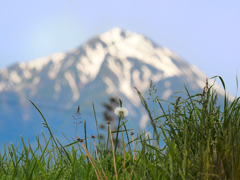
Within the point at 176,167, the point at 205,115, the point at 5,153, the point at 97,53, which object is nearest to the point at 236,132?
the point at 205,115

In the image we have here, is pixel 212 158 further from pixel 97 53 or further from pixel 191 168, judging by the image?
pixel 97 53

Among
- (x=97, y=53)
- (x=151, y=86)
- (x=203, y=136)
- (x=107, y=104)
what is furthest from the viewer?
(x=97, y=53)

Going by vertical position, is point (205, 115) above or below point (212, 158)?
above

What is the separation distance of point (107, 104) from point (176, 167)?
1.17 meters

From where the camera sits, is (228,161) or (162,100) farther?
(162,100)

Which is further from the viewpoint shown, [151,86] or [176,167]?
[151,86]

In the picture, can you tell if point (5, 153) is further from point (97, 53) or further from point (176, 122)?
point (97, 53)

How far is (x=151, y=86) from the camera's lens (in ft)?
7.52

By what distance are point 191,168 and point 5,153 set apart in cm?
222

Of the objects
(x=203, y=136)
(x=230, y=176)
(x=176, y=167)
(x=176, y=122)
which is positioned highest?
(x=176, y=122)

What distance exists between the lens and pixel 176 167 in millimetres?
1760

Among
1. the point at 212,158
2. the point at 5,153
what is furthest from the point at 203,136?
the point at 5,153

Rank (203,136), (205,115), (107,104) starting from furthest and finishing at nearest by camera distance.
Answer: (107,104) < (203,136) < (205,115)

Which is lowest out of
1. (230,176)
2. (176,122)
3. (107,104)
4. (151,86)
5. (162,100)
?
(230,176)
